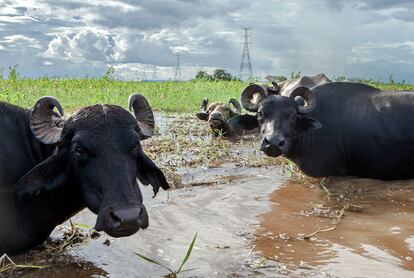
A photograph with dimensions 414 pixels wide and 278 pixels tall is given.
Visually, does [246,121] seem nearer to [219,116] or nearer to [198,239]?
[219,116]

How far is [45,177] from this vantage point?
3.47m

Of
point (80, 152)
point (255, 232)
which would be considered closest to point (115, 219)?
point (80, 152)

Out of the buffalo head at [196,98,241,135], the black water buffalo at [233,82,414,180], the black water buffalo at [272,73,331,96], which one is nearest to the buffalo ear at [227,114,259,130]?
the black water buffalo at [233,82,414,180]

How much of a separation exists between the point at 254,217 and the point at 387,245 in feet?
4.41

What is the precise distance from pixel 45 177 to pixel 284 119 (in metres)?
3.73

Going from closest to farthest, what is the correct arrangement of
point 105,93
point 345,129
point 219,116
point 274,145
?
point 274,145 < point 345,129 < point 219,116 < point 105,93

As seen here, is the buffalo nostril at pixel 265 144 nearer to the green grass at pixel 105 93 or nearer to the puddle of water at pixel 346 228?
the puddle of water at pixel 346 228

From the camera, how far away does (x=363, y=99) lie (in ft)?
23.4

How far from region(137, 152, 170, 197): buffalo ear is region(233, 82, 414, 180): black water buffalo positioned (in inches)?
114

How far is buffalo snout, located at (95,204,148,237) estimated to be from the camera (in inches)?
114

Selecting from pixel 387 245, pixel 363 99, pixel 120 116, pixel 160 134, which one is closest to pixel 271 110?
pixel 363 99

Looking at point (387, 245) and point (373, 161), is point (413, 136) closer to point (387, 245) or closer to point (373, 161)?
point (373, 161)

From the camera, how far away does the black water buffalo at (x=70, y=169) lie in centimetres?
308

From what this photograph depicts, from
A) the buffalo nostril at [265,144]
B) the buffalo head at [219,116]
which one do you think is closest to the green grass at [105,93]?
the buffalo head at [219,116]
